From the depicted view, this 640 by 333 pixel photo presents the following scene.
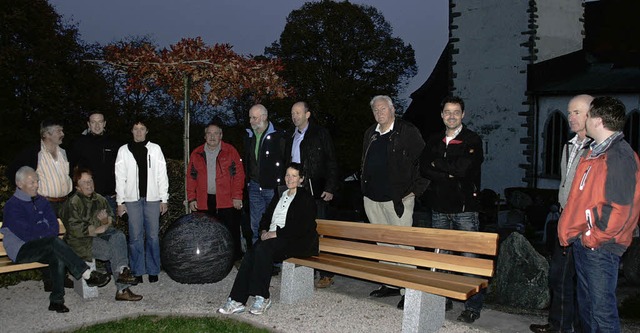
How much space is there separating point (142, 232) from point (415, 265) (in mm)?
3626

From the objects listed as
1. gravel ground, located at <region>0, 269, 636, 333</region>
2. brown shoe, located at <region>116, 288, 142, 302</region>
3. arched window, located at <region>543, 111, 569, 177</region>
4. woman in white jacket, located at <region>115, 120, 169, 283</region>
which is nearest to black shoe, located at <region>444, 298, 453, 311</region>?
gravel ground, located at <region>0, 269, 636, 333</region>

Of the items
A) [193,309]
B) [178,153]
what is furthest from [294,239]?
[178,153]

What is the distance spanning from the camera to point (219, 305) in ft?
23.0

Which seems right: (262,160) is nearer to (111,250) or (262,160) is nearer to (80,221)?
(111,250)

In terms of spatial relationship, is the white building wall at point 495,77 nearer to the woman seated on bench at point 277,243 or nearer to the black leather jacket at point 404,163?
the black leather jacket at point 404,163

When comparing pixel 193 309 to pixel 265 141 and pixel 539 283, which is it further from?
pixel 539 283

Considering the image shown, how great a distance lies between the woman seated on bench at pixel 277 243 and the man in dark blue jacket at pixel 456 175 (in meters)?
1.41

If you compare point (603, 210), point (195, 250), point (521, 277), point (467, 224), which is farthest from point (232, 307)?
point (603, 210)

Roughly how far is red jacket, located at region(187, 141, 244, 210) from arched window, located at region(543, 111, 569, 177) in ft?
55.9

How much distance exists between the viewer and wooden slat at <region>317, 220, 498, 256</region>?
18.5ft

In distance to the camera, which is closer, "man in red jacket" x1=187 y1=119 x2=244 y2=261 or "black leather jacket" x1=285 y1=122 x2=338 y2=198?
"black leather jacket" x1=285 y1=122 x2=338 y2=198

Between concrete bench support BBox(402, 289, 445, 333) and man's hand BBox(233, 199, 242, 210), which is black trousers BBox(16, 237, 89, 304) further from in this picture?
concrete bench support BBox(402, 289, 445, 333)

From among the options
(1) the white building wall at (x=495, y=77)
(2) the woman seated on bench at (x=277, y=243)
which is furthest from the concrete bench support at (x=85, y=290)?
(1) the white building wall at (x=495, y=77)

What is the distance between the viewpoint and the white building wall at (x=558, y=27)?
77.0ft
